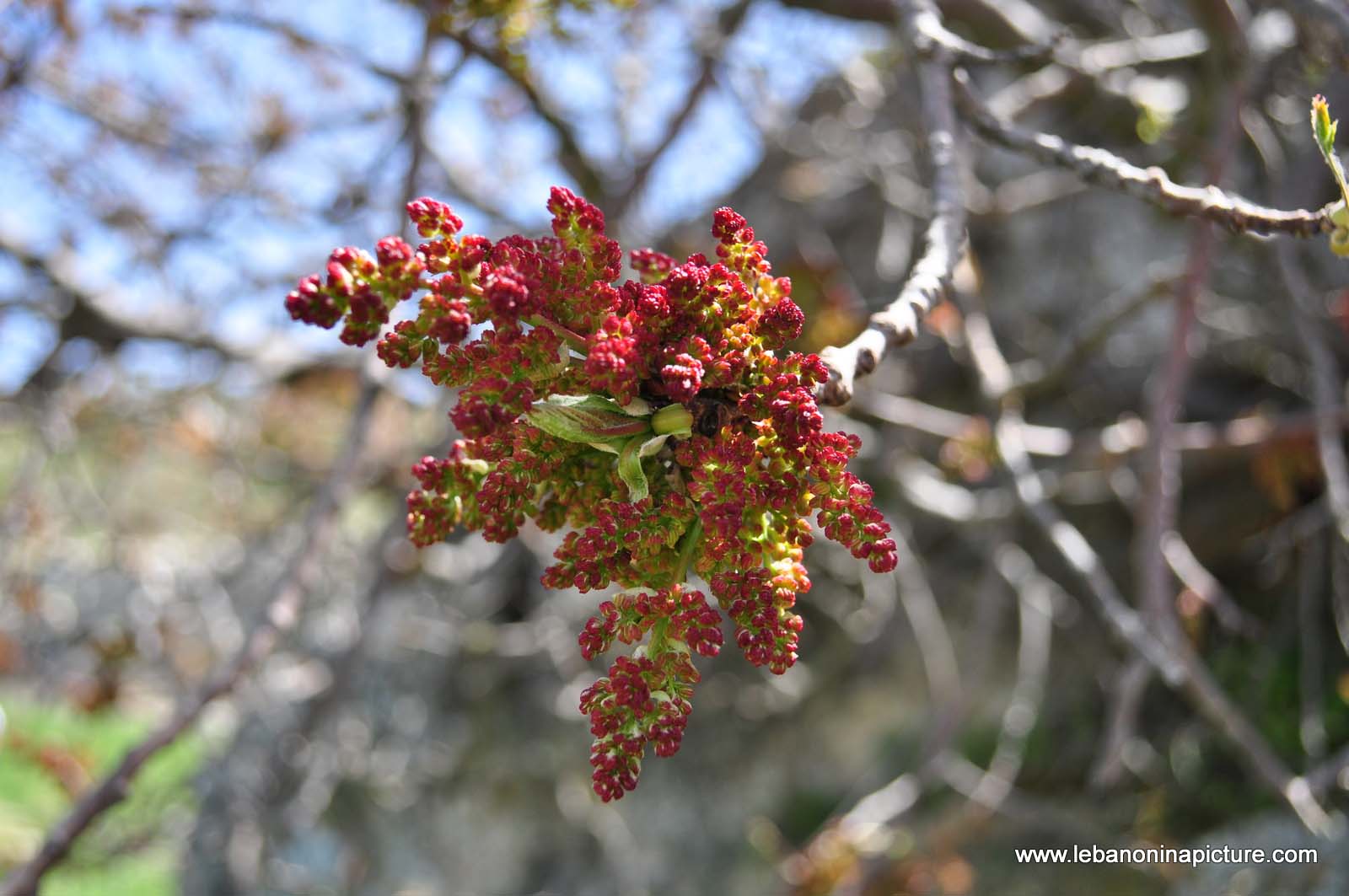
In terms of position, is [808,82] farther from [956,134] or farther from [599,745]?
[599,745]

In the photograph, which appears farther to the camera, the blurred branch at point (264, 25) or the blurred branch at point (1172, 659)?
the blurred branch at point (264, 25)

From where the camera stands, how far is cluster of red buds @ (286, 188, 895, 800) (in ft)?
2.99

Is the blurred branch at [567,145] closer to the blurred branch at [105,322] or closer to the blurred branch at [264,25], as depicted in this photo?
the blurred branch at [264,25]

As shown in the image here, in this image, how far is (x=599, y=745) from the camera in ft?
3.02

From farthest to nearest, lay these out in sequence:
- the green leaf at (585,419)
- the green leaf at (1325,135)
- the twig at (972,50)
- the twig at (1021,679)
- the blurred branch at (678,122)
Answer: the twig at (1021,679), the blurred branch at (678,122), the twig at (972,50), the green leaf at (1325,135), the green leaf at (585,419)

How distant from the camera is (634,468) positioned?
95 centimetres

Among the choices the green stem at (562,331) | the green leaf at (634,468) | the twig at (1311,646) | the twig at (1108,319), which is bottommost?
the twig at (1311,646)

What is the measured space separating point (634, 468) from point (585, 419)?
75 mm

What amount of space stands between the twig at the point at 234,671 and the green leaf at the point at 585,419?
3.80 ft

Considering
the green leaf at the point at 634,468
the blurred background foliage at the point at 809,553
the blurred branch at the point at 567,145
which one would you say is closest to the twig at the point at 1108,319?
the blurred background foliage at the point at 809,553

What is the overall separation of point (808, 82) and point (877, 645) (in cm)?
247

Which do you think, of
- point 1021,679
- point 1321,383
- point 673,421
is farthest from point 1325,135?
point 1021,679

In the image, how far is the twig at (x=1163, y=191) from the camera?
108 cm

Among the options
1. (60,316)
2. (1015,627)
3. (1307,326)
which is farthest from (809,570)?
(60,316)
